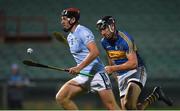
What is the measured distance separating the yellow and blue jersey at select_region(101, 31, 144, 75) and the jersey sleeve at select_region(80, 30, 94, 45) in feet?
2.00

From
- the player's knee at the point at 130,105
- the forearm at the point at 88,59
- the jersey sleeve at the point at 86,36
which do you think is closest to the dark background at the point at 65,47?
the player's knee at the point at 130,105

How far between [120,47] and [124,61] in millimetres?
223

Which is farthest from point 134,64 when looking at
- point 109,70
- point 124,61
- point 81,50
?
point 81,50

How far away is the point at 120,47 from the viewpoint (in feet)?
31.9

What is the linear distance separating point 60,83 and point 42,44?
97.8 inches

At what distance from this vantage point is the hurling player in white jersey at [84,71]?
9156 millimetres

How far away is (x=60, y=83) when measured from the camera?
20.5 metres

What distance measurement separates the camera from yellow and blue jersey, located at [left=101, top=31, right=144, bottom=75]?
965 centimetres

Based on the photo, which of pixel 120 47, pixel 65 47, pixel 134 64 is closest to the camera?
pixel 134 64

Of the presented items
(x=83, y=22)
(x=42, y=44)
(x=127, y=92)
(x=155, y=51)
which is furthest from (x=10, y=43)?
(x=127, y=92)

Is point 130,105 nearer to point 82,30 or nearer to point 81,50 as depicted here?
point 81,50

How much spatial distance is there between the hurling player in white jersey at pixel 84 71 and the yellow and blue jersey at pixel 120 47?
458 mm

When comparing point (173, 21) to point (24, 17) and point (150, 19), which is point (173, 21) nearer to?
point (150, 19)

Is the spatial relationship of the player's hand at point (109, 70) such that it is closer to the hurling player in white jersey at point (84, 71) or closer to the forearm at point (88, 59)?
the hurling player in white jersey at point (84, 71)
